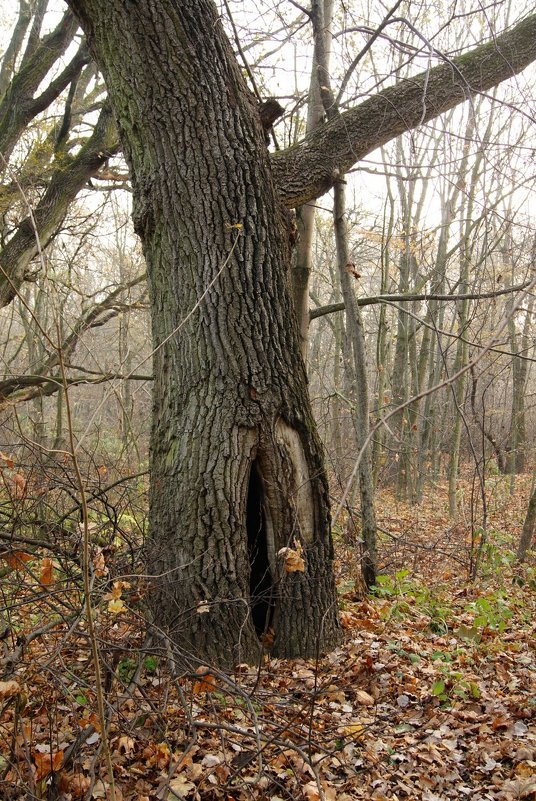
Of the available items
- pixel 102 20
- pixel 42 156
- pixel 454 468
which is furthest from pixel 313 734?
A: pixel 454 468

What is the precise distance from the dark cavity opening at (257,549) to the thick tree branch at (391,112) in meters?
2.08

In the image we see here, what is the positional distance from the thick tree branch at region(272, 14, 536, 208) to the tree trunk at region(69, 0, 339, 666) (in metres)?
0.52

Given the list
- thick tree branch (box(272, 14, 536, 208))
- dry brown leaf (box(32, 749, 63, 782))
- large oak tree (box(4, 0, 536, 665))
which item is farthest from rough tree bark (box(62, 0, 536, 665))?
dry brown leaf (box(32, 749, 63, 782))

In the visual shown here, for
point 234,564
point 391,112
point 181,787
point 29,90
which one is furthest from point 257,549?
point 29,90

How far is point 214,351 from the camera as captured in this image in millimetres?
3695

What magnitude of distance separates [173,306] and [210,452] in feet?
3.20

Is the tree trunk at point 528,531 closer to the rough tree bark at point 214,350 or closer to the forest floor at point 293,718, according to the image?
the forest floor at point 293,718

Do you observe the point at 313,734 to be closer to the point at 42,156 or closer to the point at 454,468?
the point at 42,156

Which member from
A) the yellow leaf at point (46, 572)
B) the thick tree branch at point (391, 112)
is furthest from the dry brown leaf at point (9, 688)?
the thick tree branch at point (391, 112)

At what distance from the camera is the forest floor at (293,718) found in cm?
260

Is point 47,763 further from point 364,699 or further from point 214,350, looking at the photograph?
point 214,350

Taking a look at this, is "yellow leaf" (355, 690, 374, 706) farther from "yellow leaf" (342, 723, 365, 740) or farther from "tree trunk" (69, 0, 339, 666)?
"tree trunk" (69, 0, 339, 666)

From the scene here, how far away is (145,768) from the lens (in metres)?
2.79

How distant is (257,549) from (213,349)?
133cm
